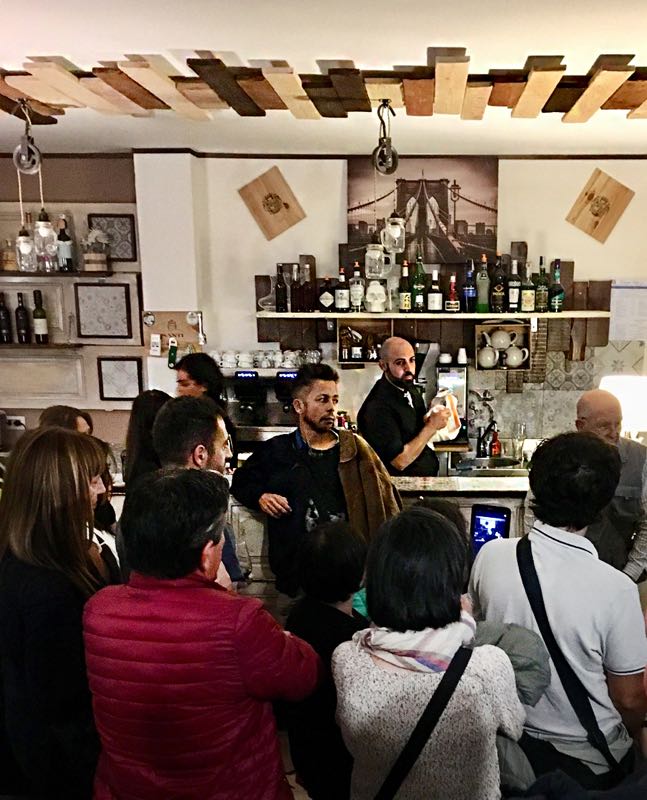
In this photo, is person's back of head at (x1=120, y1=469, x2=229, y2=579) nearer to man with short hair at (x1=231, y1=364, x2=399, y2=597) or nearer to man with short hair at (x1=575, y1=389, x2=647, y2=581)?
man with short hair at (x1=231, y1=364, x2=399, y2=597)

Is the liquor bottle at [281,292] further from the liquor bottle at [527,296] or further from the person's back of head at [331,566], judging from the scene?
the person's back of head at [331,566]

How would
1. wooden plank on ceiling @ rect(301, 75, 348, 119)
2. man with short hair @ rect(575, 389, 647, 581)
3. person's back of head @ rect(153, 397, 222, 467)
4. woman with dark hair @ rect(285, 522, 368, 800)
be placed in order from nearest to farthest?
1. woman with dark hair @ rect(285, 522, 368, 800)
2. person's back of head @ rect(153, 397, 222, 467)
3. man with short hair @ rect(575, 389, 647, 581)
4. wooden plank on ceiling @ rect(301, 75, 348, 119)

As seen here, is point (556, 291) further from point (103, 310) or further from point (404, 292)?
point (103, 310)

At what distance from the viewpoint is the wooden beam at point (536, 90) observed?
251 cm

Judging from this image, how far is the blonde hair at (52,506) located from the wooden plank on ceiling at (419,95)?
196 cm

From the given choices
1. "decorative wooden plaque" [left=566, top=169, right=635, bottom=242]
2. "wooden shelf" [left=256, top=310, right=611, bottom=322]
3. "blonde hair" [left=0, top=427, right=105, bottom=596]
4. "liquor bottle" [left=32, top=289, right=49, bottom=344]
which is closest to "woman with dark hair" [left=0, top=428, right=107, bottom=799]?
"blonde hair" [left=0, top=427, right=105, bottom=596]

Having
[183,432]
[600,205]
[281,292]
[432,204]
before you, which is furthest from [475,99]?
[600,205]

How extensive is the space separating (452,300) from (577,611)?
11.8 feet

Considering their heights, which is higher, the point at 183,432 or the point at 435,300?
the point at 435,300

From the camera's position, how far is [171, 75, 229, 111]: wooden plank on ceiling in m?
2.72

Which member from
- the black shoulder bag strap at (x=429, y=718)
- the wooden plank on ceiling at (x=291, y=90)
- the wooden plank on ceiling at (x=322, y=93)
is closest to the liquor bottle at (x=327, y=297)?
the wooden plank on ceiling at (x=291, y=90)

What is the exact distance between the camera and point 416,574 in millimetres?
1191

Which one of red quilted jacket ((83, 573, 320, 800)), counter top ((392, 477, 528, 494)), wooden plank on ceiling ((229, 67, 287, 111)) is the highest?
wooden plank on ceiling ((229, 67, 287, 111))

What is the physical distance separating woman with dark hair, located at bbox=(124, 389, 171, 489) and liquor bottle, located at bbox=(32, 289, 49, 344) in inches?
105
